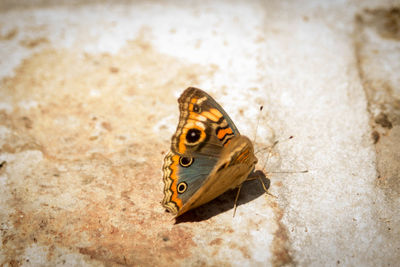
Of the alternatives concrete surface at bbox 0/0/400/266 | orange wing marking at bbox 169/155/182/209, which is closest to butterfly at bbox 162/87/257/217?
orange wing marking at bbox 169/155/182/209

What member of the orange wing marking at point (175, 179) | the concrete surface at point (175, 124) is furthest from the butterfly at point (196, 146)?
the concrete surface at point (175, 124)

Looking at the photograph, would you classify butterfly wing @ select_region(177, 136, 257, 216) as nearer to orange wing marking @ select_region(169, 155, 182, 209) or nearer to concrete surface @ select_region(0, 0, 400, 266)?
orange wing marking @ select_region(169, 155, 182, 209)

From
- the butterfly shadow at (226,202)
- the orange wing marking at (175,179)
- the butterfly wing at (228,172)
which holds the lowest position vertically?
the butterfly shadow at (226,202)

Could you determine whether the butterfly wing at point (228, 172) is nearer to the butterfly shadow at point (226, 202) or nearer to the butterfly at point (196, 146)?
the butterfly at point (196, 146)

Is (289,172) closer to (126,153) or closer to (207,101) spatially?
(207,101)

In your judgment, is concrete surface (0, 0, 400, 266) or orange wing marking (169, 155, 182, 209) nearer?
concrete surface (0, 0, 400, 266)

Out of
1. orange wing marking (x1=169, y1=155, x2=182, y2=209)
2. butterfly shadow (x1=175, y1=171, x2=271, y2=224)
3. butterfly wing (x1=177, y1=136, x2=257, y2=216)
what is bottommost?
butterfly shadow (x1=175, y1=171, x2=271, y2=224)

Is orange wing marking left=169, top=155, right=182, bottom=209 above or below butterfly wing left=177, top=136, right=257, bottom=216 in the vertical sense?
below
